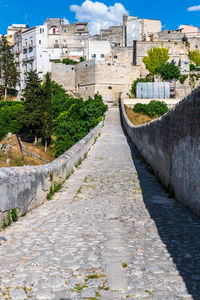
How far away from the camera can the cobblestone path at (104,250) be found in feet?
11.0

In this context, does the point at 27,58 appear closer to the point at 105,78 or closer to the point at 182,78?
the point at 105,78

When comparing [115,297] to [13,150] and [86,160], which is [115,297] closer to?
[86,160]

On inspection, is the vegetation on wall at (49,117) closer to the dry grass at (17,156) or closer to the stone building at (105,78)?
the dry grass at (17,156)

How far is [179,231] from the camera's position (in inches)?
195

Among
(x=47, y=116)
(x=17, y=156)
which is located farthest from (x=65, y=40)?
(x=17, y=156)

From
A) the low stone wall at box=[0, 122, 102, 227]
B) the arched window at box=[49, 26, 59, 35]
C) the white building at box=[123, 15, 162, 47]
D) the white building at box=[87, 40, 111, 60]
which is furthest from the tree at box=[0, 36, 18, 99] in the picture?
the low stone wall at box=[0, 122, 102, 227]

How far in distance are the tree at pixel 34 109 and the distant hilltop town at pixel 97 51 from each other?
45.0 feet

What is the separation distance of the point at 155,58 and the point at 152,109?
69.5ft

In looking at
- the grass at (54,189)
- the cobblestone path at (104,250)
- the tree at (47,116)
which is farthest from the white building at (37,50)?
the cobblestone path at (104,250)

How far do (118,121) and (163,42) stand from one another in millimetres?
34049

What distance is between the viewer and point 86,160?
527 inches

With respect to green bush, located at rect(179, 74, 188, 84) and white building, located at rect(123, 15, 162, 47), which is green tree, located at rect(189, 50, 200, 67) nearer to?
green bush, located at rect(179, 74, 188, 84)

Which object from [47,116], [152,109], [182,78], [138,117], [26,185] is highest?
[182,78]

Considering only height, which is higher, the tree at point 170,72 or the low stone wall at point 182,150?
the tree at point 170,72
